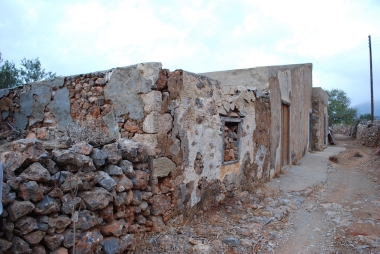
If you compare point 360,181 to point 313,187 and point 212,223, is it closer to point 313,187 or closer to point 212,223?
point 313,187

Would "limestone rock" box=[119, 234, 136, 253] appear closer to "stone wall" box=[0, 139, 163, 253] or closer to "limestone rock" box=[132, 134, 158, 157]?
"stone wall" box=[0, 139, 163, 253]

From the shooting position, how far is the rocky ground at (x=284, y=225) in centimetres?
338

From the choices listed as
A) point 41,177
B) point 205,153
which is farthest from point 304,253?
point 41,177

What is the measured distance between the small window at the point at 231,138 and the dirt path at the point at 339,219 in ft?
4.33

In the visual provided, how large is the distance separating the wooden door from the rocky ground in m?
1.75

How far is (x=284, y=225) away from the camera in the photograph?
4203 millimetres

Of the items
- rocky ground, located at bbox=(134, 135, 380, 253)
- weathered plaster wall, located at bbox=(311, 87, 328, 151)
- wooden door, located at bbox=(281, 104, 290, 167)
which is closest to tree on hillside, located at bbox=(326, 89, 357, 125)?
weathered plaster wall, located at bbox=(311, 87, 328, 151)

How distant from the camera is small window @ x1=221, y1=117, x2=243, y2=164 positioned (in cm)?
479

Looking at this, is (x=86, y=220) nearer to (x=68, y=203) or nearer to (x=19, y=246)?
(x=68, y=203)

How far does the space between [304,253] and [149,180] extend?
200cm

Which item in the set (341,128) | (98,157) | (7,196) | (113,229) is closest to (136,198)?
A: (113,229)

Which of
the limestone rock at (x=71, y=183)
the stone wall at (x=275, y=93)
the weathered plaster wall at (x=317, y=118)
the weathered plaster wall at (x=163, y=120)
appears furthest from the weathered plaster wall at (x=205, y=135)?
the weathered plaster wall at (x=317, y=118)

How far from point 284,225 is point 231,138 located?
160 centimetres

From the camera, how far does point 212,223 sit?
3.97 meters
